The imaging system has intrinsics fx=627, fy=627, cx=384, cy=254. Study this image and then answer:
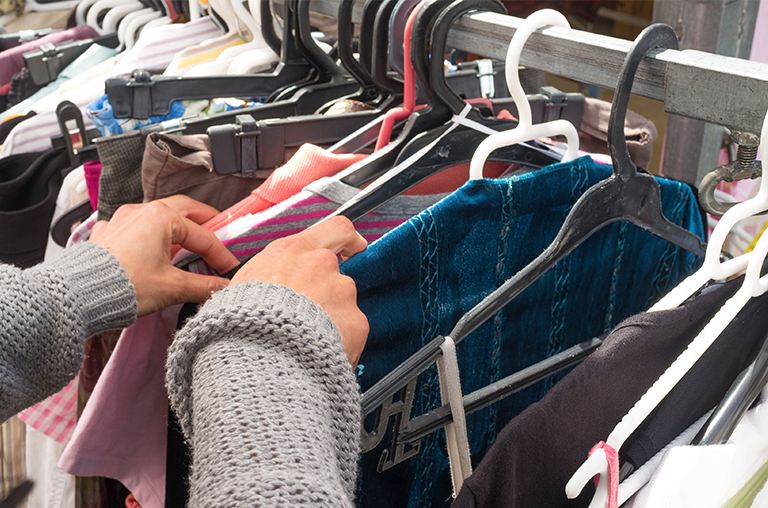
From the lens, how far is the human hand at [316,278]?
1.41 ft

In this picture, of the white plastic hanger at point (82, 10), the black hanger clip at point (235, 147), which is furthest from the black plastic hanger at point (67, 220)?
the white plastic hanger at point (82, 10)

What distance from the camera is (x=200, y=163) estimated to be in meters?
0.69

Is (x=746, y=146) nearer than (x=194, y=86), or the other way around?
(x=746, y=146)

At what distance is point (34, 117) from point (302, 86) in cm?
44

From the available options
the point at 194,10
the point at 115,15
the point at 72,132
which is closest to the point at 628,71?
the point at 72,132

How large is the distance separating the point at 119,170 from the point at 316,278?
38cm

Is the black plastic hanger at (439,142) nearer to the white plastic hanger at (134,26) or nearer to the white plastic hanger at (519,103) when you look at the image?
the white plastic hanger at (519,103)

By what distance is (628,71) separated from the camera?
0.49 metres

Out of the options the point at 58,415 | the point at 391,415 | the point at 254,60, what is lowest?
the point at 58,415

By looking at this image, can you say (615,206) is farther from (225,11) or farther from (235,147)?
(225,11)

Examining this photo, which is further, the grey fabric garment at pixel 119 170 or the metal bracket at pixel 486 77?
the metal bracket at pixel 486 77

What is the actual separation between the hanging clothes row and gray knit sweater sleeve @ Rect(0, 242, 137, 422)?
10cm

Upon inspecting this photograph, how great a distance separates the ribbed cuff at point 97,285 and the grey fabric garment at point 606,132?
24.9 inches

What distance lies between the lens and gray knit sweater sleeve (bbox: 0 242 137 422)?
41cm
